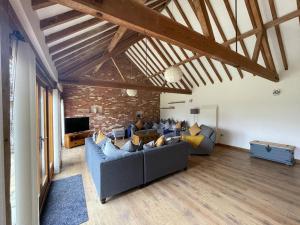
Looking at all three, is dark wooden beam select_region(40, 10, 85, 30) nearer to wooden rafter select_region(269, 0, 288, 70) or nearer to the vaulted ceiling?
the vaulted ceiling

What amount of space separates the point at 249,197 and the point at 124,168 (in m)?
2.24

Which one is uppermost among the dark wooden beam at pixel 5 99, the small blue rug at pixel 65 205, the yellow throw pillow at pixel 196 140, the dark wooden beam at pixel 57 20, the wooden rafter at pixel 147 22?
the dark wooden beam at pixel 57 20

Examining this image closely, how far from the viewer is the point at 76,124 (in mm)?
6762

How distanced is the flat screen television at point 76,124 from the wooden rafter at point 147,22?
5.88 meters

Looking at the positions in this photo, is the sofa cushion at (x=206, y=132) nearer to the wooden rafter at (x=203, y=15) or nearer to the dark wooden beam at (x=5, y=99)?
the wooden rafter at (x=203, y=15)

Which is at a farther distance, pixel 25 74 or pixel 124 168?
pixel 124 168

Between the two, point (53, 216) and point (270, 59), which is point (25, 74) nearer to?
point (53, 216)

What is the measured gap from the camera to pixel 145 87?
6.38 meters

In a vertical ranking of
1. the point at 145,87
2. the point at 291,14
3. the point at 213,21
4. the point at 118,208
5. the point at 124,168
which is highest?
the point at 213,21

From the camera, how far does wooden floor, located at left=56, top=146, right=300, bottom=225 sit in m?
2.19

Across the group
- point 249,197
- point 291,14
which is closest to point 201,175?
point 249,197

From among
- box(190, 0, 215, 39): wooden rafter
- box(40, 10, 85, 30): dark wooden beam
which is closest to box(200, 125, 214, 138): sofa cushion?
box(190, 0, 215, 39): wooden rafter

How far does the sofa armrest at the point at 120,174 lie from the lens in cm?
255

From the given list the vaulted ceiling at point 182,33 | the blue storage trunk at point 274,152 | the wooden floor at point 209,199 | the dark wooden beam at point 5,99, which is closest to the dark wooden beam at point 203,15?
the vaulted ceiling at point 182,33
